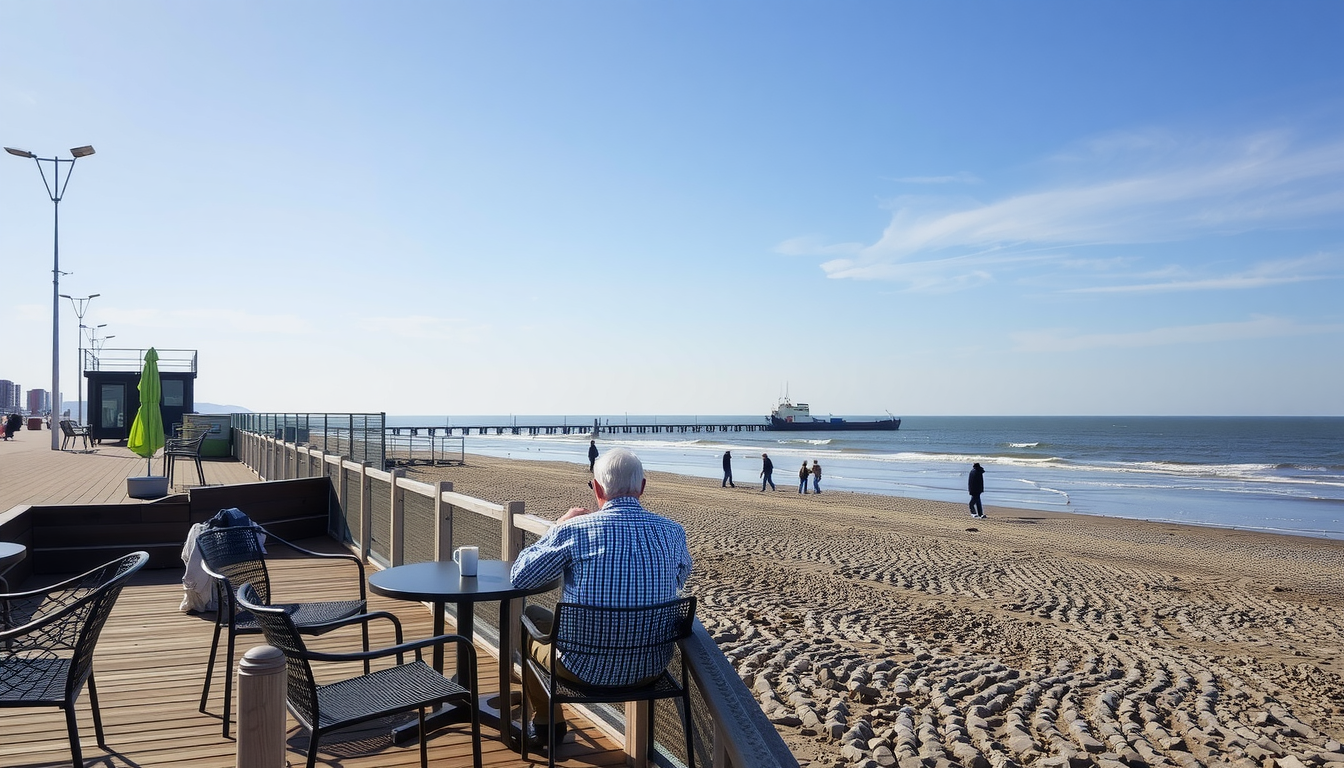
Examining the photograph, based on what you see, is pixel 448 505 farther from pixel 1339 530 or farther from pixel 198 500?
pixel 1339 530

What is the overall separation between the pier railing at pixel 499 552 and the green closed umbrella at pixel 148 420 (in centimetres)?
189

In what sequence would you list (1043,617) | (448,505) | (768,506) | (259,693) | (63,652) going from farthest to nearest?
(768,506) < (1043,617) < (448,505) < (63,652) < (259,693)

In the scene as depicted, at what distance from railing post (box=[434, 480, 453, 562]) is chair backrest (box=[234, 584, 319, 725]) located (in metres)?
2.52

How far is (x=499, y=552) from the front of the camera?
457 cm

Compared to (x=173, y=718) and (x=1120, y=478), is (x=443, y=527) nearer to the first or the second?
(x=173, y=718)

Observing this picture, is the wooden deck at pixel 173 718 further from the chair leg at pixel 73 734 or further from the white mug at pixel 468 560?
the white mug at pixel 468 560

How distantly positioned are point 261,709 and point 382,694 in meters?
1.03

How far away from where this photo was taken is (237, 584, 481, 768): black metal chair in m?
2.56

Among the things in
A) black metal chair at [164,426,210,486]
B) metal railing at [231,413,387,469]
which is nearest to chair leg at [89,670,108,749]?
metal railing at [231,413,387,469]

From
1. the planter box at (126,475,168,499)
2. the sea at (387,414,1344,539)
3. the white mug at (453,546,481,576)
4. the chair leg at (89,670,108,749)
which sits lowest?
the sea at (387,414,1344,539)

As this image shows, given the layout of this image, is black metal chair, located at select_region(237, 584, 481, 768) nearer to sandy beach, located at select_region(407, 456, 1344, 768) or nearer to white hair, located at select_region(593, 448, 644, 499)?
white hair, located at select_region(593, 448, 644, 499)

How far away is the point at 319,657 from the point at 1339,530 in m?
25.9

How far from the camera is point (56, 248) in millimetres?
24906

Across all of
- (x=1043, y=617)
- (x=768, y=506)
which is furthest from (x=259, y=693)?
(x=768, y=506)
